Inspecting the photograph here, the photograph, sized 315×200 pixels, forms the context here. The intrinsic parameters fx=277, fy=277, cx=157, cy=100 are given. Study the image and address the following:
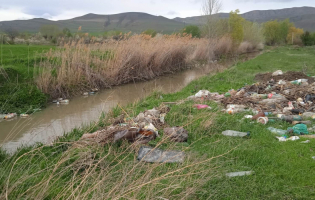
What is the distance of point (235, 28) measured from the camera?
989 inches

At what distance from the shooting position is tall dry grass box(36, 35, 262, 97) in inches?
365

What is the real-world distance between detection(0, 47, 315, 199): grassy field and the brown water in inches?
37.5

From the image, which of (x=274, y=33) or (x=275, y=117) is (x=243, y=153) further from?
(x=274, y=33)

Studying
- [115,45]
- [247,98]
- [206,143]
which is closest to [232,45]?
[115,45]

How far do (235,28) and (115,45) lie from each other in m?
16.9

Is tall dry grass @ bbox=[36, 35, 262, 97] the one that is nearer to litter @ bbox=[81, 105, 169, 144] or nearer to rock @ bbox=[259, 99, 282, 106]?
litter @ bbox=[81, 105, 169, 144]

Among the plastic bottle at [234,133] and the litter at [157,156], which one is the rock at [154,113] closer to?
the plastic bottle at [234,133]

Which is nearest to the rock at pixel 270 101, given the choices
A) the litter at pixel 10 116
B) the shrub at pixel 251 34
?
the litter at pixel 10 116

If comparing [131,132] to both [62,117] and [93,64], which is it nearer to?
[62,117]

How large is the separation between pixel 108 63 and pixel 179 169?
9163mm

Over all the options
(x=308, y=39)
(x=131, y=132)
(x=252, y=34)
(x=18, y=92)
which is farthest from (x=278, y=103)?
(x=308, y=39)

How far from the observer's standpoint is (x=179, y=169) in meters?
2.09

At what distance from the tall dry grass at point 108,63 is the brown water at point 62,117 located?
550 millimetres

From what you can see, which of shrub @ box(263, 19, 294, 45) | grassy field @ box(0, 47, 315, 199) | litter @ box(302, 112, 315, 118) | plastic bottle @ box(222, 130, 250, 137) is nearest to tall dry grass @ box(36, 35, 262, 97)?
grassy field @ box(0, 47, 315, 199)
